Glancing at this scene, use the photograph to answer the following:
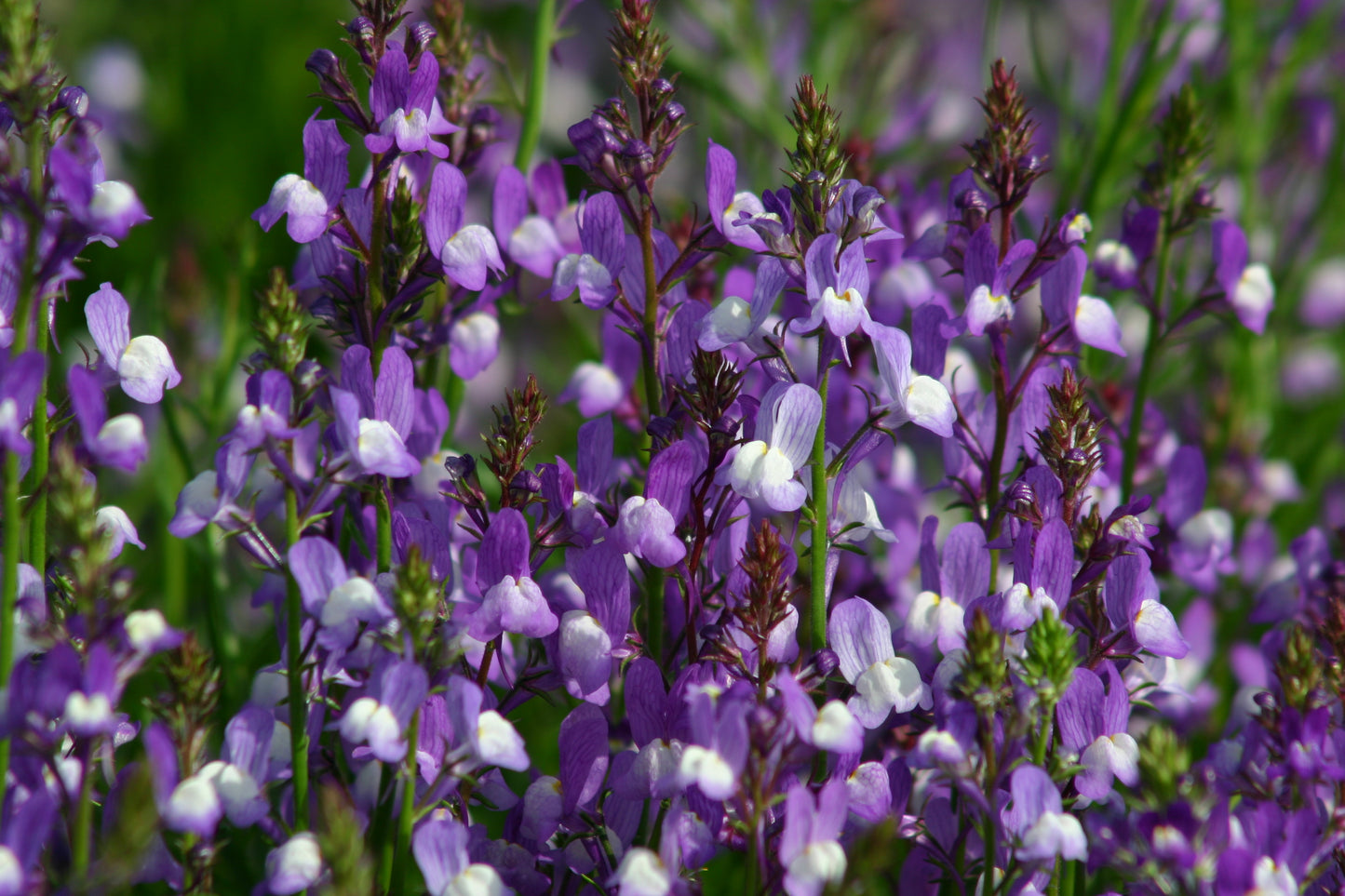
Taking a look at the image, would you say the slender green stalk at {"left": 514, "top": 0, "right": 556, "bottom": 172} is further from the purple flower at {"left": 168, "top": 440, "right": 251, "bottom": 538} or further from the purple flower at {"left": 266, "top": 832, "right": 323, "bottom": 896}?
the purple flower at {"left": 266, "top": 832, "right": 323, "bottom": 896}

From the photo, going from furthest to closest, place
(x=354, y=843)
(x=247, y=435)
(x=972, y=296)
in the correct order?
(x=972, y=296)
(x=247, y=435)
(x=354, y=843)

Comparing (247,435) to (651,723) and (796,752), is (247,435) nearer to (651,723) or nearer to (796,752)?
(651,723)

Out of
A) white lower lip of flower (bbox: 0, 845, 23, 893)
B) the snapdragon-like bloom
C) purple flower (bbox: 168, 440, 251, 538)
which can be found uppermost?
the snapdragon-like bloom

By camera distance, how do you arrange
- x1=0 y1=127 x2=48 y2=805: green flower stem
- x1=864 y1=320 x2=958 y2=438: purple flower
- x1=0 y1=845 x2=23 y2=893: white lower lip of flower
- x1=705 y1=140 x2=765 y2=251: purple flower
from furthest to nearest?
x1=705 y1=140 x2=765 y2=251: purple flower → x1=864 y1=320 x2=958 y2=438: purple flower → x1=0 y1=127 x2=48 y2=805: green flower stem → x1=0 y1=845 x2=23 y2=893: white lower lip of flower

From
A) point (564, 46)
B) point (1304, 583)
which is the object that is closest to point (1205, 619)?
point (1304, 583)

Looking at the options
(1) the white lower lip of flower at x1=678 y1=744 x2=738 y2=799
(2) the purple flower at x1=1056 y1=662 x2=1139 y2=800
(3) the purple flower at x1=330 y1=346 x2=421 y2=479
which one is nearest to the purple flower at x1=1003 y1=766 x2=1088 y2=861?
(2) the purple flower at x1=1056 y1=662 x2=1139 y2=800

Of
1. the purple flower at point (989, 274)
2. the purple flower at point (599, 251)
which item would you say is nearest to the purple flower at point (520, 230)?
the purple flower at point (599, 251)

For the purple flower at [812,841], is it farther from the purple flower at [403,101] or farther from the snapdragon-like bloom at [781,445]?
the purple flower at [403,101]
